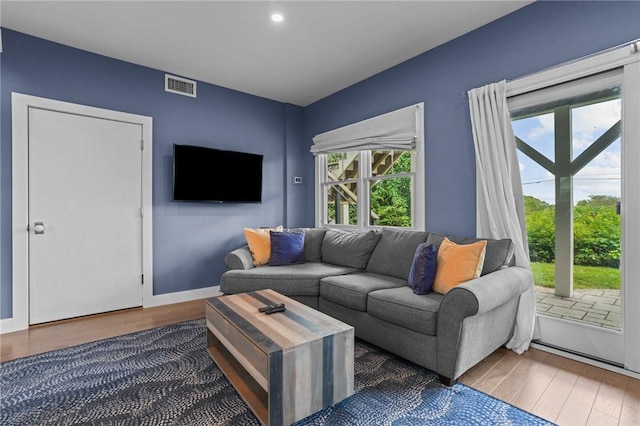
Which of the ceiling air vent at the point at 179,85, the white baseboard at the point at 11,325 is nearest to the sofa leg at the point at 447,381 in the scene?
the white baseboard at the point at 11,325

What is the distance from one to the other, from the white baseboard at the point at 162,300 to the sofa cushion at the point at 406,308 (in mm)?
2425

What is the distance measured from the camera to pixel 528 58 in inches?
97.7

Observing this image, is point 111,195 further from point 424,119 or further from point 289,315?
A: point 424,119

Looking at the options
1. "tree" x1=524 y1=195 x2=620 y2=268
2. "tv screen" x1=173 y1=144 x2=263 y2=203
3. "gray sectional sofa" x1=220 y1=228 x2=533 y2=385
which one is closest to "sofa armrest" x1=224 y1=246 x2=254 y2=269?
"gray sectional sofa" x1=220 y1=228 x2=533 y2=385

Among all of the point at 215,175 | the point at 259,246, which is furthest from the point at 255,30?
the point at 259,246

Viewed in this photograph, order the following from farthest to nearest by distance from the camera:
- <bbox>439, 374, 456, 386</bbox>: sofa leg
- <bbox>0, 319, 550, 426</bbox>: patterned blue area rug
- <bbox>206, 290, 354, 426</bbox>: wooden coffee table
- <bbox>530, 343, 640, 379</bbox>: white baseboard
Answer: <bbox>530, 343, 640, 379</bbox>: white baseboard, <bbox>439, 374, 456, 386</bbox>: sofa leg, <bbox>0, 319, 550, 426</bbox>: patterned blue area rug, <bbox>206, 290, 354, 426</bbox>: wooden coffee table

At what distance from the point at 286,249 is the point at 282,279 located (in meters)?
0.56

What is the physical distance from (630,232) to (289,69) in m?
3.33

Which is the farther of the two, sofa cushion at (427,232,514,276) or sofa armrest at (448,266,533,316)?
sofa cushion at (427,232,514,276)

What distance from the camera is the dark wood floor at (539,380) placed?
1.68 m

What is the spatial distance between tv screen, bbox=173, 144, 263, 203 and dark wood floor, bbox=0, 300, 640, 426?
1.60m

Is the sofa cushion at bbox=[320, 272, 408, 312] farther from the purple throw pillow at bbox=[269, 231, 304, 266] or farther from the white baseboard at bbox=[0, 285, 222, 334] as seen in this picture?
the white baseboard at bbox=[0, 285, 222, 334]

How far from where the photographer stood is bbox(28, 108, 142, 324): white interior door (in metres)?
2.96

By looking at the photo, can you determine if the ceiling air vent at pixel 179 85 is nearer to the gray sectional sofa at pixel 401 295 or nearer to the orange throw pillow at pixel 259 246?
the orange throw pillow at pixel 259 246
